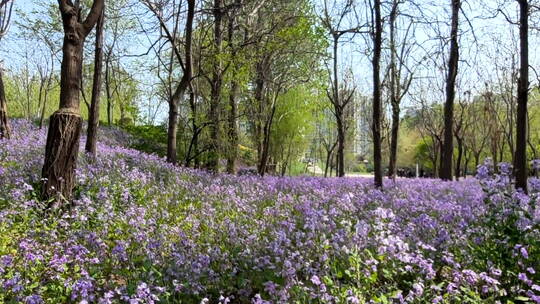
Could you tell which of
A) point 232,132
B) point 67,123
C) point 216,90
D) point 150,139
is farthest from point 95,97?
point 150,139

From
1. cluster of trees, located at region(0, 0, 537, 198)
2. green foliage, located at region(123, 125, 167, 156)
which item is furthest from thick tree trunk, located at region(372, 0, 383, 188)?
green foliage, located at region(123, 125, 167, 156)

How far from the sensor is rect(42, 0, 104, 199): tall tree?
622cm

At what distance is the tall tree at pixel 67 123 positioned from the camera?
20.4 feet

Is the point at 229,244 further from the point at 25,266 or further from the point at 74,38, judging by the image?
the point at 74,38

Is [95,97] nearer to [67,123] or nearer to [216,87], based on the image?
[67,123]

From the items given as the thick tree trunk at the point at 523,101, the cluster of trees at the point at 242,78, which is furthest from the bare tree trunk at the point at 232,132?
the thick tree trunk at the point at 523,101

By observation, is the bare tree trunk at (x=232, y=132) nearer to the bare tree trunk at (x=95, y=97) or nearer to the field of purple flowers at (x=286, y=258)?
the bare tree trunk at (x=95, y=97)

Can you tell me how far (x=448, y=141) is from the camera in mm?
15836

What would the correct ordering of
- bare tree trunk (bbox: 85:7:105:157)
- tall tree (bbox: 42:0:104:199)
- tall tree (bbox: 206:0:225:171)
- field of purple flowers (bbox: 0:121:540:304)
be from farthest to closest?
1. tall tree (bbox: 206:0:225:171)
2. bare tree trunk (bbox: 85:7:105:157)
3. tall tree (bbox: 42:0:104:199)
4. field of purple flowers (bbox: 0:121:540:304)

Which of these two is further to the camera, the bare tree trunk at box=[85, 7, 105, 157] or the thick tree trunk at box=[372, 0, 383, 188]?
the thick tree trunk at box=[372, 0, 383, 188]

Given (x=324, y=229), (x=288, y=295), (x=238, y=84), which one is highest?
(x=238, y=84)

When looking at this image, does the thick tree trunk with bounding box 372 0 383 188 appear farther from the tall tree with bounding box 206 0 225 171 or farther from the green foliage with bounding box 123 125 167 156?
the green foliage with bounding box 123 125 167 156

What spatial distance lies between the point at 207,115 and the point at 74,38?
7.24 metres

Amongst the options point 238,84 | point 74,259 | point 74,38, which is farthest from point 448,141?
point 74,259
